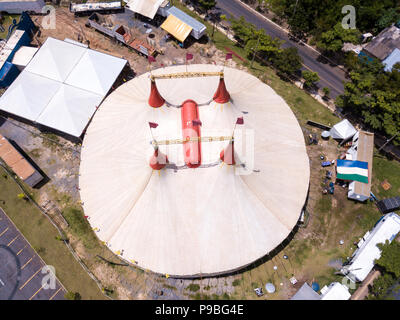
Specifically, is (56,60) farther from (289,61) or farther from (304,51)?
(304,51)

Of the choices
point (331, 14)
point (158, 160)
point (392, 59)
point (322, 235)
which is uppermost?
point (331, 14)

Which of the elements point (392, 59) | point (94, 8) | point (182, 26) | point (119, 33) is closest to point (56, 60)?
point (119, 33)

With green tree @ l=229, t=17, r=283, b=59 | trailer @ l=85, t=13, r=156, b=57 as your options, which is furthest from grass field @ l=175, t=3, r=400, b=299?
trailer @ l=85, t=13, r=156, b=57

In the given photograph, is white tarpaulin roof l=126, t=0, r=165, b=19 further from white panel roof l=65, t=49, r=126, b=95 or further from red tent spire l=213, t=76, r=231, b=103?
red tent spire l=213, t=76, r=231, b=103

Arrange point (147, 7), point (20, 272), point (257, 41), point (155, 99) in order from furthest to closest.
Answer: point (147, 7)
point (257, 41)
point (20, 272)
point (155, 99)

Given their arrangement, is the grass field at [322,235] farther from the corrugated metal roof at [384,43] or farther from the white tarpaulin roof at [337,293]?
the corrugated metal roof at [384,43]
